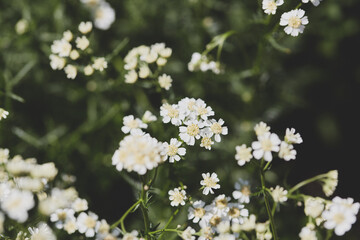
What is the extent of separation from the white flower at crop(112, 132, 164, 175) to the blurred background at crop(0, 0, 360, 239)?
0.79 m

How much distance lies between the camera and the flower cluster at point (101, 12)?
11.5ft

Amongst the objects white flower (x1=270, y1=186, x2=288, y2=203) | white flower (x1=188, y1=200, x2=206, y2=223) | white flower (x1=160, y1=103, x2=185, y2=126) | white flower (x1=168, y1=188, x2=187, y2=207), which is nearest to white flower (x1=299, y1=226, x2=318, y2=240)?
white flower (x1=270, y1=186, x2=288, y2=203)

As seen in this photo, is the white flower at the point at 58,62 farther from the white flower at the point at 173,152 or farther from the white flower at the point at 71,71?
the white flower at the point at 173,152

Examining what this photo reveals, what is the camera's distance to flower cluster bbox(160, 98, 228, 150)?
2365 mm

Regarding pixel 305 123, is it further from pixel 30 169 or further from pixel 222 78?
pixel 30 169

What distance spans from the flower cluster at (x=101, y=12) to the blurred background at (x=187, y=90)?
12 cm

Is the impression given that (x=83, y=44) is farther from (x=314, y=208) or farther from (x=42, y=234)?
(x=314, y=208)

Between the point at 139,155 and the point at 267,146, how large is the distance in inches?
26.3

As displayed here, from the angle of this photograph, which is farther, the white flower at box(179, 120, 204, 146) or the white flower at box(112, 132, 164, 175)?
the white flower at box(179, 120, 204, 146)

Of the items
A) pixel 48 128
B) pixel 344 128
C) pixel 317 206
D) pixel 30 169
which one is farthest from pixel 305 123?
pixel 30 169

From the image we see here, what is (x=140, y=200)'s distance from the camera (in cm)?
220


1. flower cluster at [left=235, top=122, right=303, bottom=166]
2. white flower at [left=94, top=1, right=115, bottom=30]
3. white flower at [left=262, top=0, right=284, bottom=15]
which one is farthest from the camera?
white flower at [left=94, top=1, right=115, bottom=30]

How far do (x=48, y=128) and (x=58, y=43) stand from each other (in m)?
0.96

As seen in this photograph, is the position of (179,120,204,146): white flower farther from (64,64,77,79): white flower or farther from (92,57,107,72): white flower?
(64,64,77,79): white flower
